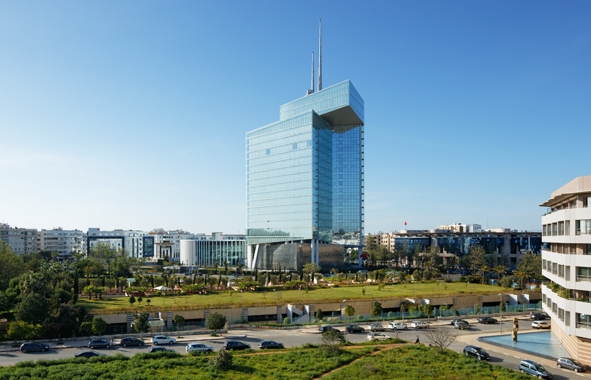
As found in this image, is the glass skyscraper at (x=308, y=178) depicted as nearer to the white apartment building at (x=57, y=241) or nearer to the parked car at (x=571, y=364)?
the parked car at (x=571, y=364)

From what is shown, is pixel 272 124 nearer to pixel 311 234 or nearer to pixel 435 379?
pixel 311 234

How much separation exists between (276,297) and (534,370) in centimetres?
3790

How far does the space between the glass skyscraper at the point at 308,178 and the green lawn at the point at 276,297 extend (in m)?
38.0

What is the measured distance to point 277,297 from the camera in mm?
66125

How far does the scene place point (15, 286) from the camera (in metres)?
54.6

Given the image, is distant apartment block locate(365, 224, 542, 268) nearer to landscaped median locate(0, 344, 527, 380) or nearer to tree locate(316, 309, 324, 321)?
tree locate(316, 309, 324, 321)

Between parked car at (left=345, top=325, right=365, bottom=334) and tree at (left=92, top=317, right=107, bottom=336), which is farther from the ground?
tree at (left=92, top=317, right=107, bottom=336)

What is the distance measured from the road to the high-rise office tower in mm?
63861

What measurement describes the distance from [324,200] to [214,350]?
273 ft

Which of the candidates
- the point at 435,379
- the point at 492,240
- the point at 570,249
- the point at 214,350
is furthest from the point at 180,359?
the point at 492,240

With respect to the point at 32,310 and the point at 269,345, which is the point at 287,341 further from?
the point at 32,310

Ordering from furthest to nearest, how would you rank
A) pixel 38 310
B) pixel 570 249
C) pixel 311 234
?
pixel 311 234 < pixel 38 310 < pixel 570 249

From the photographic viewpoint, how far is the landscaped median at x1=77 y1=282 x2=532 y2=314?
2184 inches

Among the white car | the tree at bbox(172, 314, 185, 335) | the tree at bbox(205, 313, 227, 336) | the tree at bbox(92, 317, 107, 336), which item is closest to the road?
the white car
